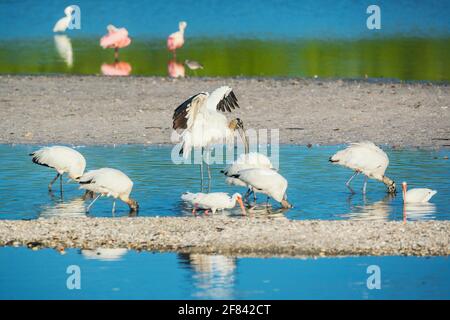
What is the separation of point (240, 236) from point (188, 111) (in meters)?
3.84

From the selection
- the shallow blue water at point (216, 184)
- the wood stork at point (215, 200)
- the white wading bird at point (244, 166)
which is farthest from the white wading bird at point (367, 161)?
the wood stork at point (215, 200)

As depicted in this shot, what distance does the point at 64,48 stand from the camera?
30.7 m

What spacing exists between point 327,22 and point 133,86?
1504 cm

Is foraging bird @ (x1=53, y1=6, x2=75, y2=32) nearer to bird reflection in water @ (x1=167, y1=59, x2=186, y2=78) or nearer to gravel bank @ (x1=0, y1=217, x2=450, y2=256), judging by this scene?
bird reflection in water @ (x1=167, y1=59, x2=186, y2=78)

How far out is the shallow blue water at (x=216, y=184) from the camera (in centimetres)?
1222

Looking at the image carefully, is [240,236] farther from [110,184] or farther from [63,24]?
[63,24]

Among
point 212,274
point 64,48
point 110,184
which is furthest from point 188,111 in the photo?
point 64,48

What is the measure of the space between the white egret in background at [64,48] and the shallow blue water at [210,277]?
16591 millimetres

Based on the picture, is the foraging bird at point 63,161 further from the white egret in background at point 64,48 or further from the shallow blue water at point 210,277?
the white egret in background at point 64,48

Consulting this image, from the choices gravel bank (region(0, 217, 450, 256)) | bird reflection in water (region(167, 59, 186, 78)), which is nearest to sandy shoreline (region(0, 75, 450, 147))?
bird reflection in water (region(167, 59, 186, 78))

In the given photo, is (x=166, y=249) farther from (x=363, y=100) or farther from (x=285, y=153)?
A: (x=363, y=100)

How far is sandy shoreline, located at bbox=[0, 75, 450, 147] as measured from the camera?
17.4 m

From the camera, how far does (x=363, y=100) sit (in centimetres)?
2014
